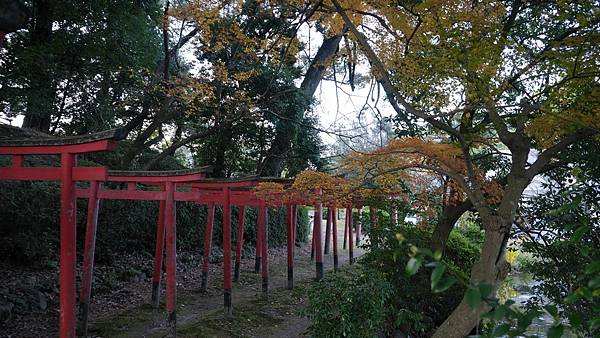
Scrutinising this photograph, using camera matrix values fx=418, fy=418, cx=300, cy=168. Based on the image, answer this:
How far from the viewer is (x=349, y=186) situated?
719 centimetres

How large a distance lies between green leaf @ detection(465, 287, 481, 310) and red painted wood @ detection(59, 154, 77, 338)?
5551 millimetres

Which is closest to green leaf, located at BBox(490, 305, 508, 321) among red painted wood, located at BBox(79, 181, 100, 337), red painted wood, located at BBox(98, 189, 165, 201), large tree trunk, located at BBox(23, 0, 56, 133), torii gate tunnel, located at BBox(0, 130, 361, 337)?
torii gate tunnel, located at BBox(0, 130, 361, 337)

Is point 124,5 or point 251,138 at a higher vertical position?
point 124,5

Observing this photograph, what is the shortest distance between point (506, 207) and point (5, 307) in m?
7.96

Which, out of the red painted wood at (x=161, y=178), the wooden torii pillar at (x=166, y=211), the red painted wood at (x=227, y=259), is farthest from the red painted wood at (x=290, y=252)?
the red painted wood at (x=161, y=178)

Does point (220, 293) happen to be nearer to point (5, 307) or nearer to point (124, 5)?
point (5, 307)

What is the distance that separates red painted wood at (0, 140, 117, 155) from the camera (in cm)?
526

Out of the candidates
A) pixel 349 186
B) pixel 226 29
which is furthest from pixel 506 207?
pixel 226 29

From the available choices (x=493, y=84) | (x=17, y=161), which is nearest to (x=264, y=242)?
(x=17, y=161)

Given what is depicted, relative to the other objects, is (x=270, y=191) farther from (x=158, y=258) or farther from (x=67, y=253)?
(x=67, y=253)

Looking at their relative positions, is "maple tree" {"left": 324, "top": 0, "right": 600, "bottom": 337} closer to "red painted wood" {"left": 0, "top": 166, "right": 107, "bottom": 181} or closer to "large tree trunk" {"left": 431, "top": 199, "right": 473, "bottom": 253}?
"large tree trunk" {"left": 431, "top": 199, "right": 473, "bottom": 253}

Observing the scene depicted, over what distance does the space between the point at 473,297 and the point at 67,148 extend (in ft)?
18.6

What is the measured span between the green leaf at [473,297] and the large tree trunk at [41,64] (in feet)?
31.9

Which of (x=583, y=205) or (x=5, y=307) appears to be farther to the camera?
(x=5, y=307)
